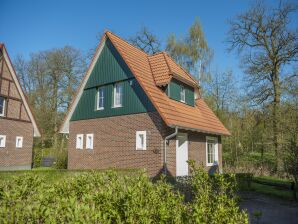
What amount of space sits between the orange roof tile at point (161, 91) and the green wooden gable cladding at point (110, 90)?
1.57 feet

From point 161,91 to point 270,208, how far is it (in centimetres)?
841

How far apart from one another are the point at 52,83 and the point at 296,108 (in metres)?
30.6

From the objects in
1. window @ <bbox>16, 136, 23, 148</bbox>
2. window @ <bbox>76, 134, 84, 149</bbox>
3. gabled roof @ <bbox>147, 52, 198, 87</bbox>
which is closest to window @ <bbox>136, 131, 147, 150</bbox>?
gabled roof @ <bbox>147, 52, 198, 87</bbox>

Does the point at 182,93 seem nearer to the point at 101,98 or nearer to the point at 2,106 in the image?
the point at 101,98

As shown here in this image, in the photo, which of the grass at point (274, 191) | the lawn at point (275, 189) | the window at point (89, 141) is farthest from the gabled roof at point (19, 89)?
the grass at point (274, 191)

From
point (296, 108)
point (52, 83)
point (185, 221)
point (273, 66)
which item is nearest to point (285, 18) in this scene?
point (273, 66)

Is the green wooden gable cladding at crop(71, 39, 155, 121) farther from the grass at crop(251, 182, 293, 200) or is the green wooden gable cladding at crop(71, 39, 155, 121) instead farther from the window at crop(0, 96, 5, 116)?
the window at crop(0, 96, 5, 116)

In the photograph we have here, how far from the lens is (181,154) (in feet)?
48.0

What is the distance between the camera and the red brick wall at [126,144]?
533 inches

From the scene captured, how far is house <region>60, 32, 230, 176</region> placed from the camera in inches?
539

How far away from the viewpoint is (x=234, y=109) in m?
28.8

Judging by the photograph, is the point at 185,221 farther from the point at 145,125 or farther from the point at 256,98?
the point at 256,98

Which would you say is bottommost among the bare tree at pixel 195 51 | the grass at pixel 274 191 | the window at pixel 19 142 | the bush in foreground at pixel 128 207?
the grass at pixel 274 191

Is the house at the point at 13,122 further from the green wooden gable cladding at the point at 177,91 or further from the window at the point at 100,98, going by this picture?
the green wooden gable cladding at the point at 177,91
